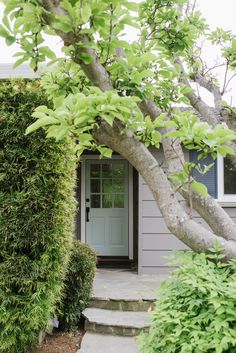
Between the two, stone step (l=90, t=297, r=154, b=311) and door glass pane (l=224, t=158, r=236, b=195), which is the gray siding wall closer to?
door glass pane (l=224, t=158, r=236, b=195)

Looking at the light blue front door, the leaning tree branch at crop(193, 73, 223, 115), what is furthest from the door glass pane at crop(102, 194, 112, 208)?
the leaning tree branch at crop(193, 73, 223, 115)

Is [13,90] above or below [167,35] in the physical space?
below


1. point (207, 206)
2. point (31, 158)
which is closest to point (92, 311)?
point (31, 158)

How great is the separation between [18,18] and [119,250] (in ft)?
22.1

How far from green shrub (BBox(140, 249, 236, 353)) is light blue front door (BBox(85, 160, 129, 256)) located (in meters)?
6.03

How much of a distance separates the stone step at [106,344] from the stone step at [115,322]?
76mm

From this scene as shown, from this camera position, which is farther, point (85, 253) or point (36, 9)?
point (85, 253)

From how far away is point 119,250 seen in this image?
8.02 m

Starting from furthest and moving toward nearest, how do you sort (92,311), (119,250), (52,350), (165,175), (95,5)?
(119,250) < (92,311) < (52,350) < (165,175) < (95,5)

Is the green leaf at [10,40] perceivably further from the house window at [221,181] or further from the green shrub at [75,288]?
the house window at [221,181]

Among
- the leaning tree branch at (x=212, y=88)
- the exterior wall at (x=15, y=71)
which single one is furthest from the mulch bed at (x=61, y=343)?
the exterior wall at (x=15, y=71)

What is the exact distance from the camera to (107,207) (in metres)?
8.07

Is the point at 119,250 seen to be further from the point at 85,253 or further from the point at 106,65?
the point at 106,65

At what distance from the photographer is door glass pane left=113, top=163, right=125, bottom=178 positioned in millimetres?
8016
